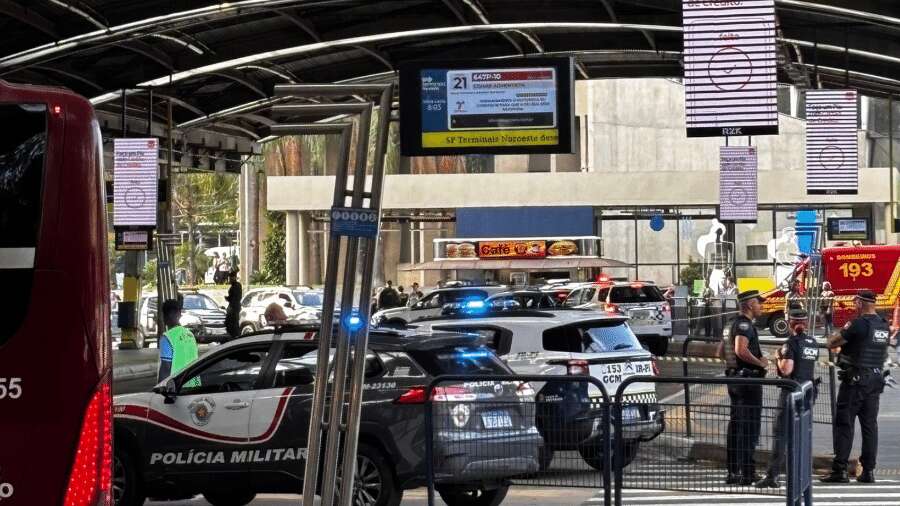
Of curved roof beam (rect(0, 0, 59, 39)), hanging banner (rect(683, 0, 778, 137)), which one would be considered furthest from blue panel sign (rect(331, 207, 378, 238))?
curved roof beam (rect(0, 0, 59, 39))

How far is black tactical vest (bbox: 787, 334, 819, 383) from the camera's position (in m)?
15.2

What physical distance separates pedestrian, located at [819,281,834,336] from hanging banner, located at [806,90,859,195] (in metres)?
12.7

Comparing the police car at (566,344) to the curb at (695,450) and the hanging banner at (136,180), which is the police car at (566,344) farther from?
the hanging banner at (136,180)

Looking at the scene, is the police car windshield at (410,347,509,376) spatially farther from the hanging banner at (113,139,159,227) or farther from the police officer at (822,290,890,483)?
the hanging banner at (113,139,159,227)

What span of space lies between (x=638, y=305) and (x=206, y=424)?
88.6 ft

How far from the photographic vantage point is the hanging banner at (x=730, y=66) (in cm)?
Result: 1811

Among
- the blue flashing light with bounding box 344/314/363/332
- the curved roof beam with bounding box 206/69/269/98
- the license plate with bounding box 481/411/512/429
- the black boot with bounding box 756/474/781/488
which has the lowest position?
the black boot with bounding box 756/474/781/488

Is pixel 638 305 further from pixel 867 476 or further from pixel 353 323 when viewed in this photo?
pixel 353 323

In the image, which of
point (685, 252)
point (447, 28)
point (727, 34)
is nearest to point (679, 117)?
point (685, 252)

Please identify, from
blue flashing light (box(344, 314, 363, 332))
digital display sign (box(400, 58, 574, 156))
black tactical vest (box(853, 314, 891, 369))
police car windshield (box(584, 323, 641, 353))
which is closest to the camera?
blue flashing light (box(344, 314, 363, 332))

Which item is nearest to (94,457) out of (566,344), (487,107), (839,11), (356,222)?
(356,222)

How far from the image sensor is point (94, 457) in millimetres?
6754

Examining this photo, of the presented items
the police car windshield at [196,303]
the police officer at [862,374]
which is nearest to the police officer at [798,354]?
the police officer at [862,374]

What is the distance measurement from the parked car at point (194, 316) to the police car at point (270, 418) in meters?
28.3
